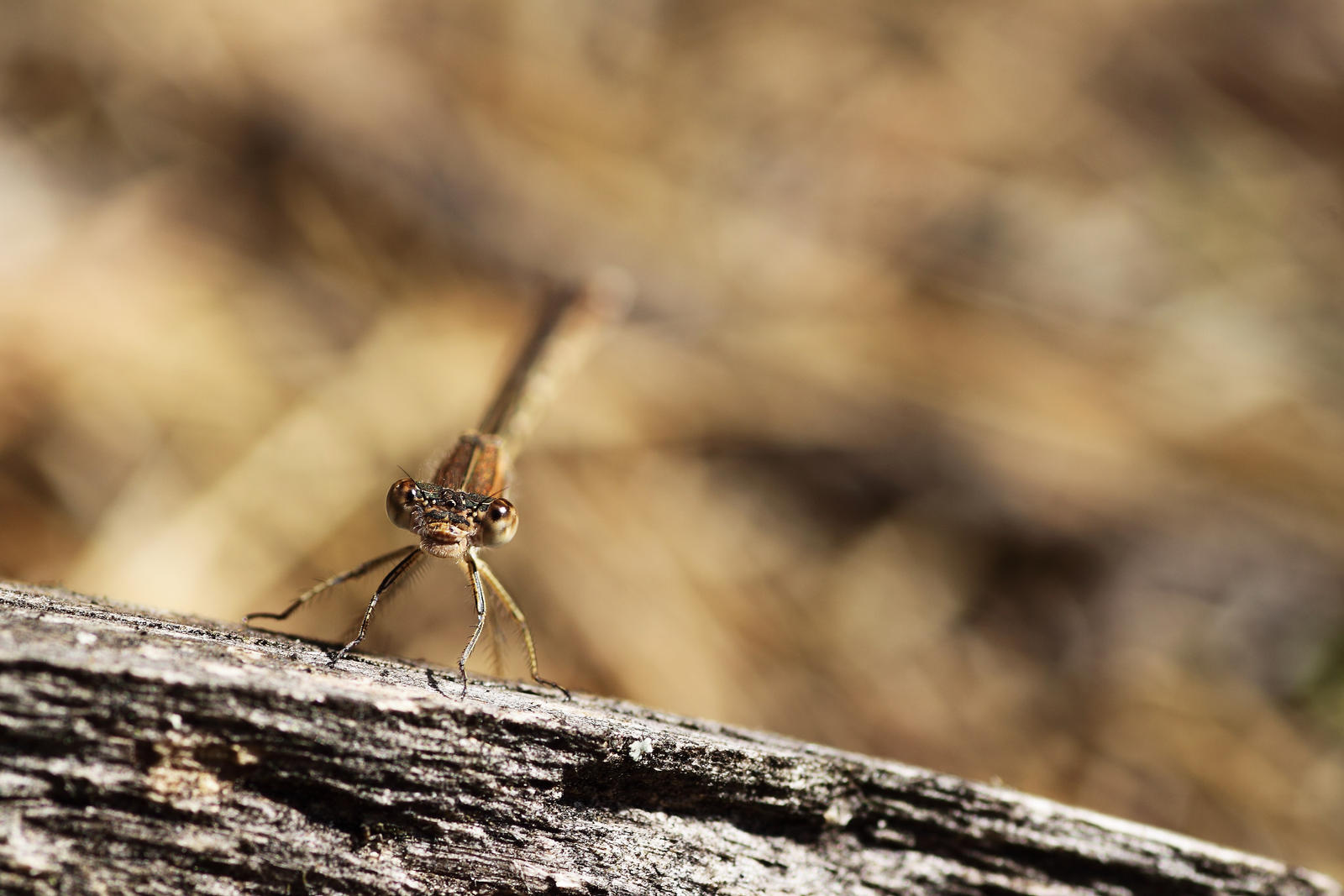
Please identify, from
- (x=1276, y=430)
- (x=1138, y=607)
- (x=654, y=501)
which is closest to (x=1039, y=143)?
(x=1276, y=430)

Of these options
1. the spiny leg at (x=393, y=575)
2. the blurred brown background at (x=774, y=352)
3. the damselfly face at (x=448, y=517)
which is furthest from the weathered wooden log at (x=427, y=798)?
the blurred brown background at (x=774, y=352)

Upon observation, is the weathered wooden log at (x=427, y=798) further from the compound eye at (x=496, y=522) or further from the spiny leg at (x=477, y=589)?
the compound eye at (x=496, y=522)

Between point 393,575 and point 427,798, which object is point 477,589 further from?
point 427,798

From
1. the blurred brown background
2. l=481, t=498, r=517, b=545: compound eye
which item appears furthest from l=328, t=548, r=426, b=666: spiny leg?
the blurred brown background

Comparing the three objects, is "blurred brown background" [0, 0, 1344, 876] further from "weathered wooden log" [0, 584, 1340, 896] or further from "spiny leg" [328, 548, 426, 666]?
"weathered wooden log" [0, 584, 1340, 896]

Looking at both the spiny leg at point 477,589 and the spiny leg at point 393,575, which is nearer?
the spiny leg at point 393,575

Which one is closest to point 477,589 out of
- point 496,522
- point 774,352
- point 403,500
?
point 496,522

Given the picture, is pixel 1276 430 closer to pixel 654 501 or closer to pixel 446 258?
pixel 654 501

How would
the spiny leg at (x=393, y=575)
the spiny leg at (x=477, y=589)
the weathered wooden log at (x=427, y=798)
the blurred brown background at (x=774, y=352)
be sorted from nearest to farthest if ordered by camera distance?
the weathered wooden log at (x=427, y=798) < the spiny leg at (x=393, y=575) < the spiny leg at (x=477, y=589) < the blurred brown background at (x=774, y=352)

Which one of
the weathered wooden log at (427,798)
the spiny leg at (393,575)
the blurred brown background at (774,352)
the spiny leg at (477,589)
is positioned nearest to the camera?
the weathered wooden log at (427,798)
